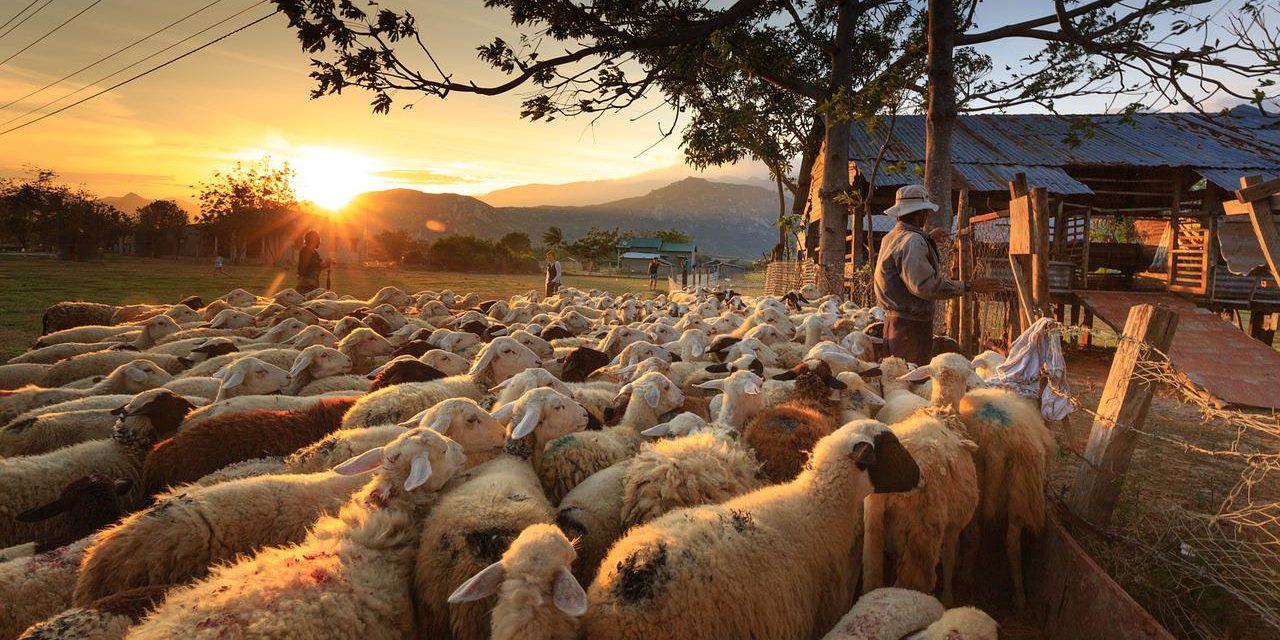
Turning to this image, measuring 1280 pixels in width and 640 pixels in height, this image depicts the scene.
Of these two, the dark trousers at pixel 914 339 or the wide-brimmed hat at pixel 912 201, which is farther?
the dark trousers at pixel 914 339

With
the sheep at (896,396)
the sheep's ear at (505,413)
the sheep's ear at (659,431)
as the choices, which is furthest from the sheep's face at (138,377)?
the sheep at (896,396)

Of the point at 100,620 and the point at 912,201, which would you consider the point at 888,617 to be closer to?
the point at 100,620

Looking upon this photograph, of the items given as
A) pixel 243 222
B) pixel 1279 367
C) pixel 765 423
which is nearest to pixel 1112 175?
pixel 1279 367

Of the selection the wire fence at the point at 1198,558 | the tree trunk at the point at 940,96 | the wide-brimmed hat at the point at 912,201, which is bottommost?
the wire fence at the point at 1198,558

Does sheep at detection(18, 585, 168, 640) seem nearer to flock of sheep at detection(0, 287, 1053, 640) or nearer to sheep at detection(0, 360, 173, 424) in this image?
flock of sheep at detection(0, 287, 1053, 640)

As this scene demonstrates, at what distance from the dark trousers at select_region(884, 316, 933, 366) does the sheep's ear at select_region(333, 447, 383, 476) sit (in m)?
5.05

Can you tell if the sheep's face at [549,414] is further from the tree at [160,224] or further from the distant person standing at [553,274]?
the tree at [160,224]

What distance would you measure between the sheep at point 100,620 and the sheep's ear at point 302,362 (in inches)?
167

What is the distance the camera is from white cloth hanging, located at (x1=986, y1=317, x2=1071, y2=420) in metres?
4.57

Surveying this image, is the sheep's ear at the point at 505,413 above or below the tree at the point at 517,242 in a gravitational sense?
below

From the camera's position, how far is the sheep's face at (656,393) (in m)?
4.81

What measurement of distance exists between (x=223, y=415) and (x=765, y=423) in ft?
13.5

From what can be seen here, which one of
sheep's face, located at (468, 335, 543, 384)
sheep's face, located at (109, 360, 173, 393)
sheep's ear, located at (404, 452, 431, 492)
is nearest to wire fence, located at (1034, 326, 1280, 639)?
sheep's ear, located at (404, 452, 431, 492)

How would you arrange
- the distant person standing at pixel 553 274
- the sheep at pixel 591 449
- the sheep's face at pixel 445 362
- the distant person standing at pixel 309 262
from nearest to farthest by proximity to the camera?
1. the sheep at pixel 591 449
2. the sheep's face at pixel 445 362
3. the distant person standing at pixel 309 262
4. the distant person standing at pixel 553 274
